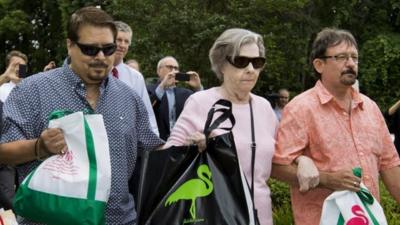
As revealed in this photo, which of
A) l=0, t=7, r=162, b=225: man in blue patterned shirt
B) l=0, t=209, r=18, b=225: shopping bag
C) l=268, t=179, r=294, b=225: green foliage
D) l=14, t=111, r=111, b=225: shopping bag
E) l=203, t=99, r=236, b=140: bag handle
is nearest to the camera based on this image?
l=14, t=111, r=111, b=225: shopping bag

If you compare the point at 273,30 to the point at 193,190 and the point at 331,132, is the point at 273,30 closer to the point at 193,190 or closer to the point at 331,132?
the point at 331,132

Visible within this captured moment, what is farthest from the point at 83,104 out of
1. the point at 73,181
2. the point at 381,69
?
the point at 381,69

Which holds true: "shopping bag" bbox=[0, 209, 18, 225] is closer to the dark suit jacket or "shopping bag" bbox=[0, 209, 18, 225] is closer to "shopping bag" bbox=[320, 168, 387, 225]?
"shopping bag" bbox=[320, 168, 387, 225]

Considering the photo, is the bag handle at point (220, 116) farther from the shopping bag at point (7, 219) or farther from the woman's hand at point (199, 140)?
the shopping bag at point (7, 219)

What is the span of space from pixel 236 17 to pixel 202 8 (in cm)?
94

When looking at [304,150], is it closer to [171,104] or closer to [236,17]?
[171,104]

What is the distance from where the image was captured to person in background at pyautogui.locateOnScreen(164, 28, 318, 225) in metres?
3.54

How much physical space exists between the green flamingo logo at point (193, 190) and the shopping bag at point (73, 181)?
396mm

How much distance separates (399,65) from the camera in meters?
20.6

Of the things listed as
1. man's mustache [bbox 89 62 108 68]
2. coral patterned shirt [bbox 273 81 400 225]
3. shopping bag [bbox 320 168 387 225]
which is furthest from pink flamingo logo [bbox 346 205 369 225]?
man's mustache [bbox 89 62 108 68]

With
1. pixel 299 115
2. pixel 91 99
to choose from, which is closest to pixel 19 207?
pixel 91 99

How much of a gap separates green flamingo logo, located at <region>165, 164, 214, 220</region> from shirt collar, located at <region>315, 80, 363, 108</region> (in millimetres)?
873

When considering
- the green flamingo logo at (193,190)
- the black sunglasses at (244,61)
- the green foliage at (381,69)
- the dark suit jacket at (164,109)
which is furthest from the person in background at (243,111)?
Answer: the green foliage at (381,69)

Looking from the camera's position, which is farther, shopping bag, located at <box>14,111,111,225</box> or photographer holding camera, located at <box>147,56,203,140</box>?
photographer holding camera, located at <box>147,56,203,140</box>
